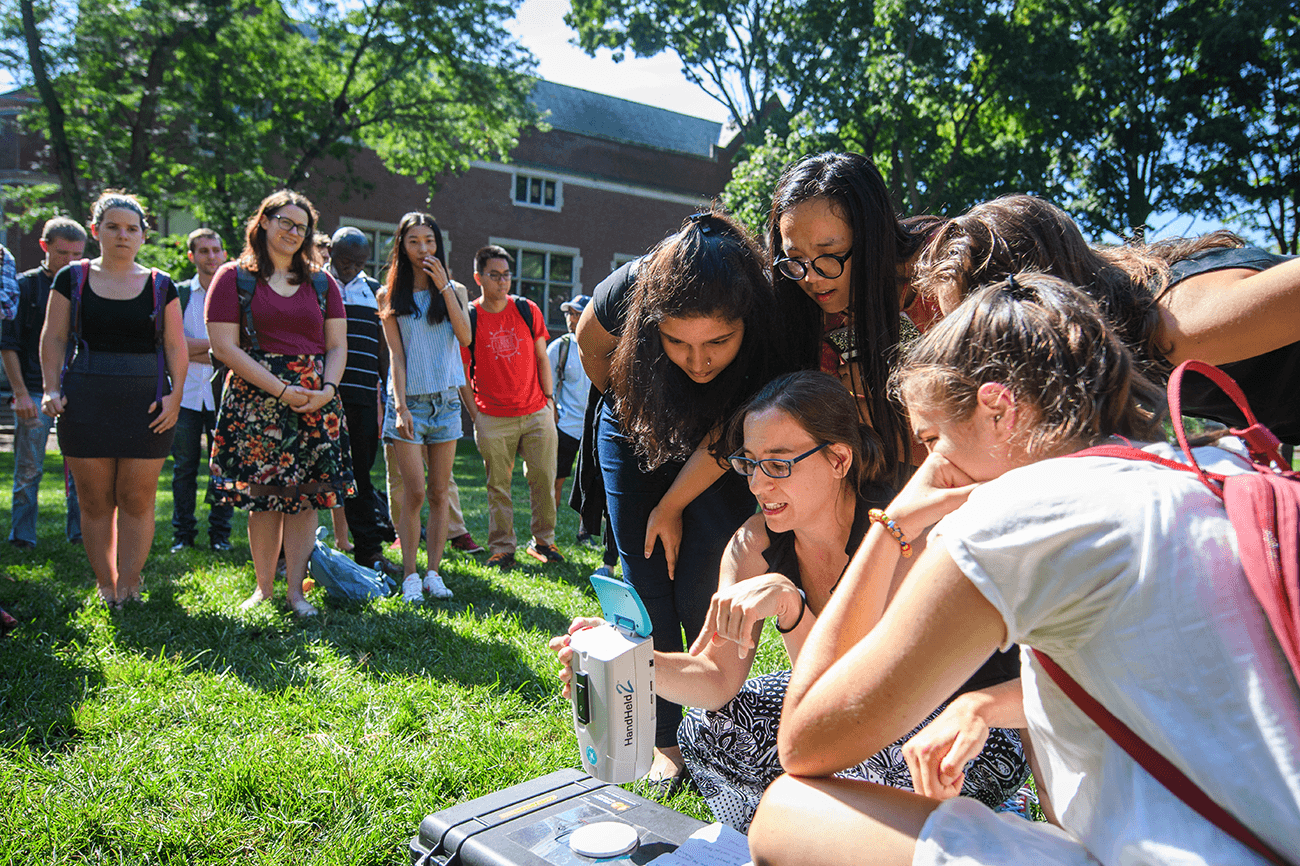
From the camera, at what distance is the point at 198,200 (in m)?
15.4

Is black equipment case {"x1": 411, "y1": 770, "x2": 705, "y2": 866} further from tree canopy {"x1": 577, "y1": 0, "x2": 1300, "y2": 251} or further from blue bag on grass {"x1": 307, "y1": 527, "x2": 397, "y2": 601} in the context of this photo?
tree canopy {"x1": 577, "y1": 0, "x2": 1300, "y2": 251}

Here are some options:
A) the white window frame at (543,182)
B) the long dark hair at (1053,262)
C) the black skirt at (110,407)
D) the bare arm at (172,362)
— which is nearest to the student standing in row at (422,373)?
the bare arm at (172,362)

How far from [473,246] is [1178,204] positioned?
54.1 ft

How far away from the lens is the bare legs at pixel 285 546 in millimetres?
3930

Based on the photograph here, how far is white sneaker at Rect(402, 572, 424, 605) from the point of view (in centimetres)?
418

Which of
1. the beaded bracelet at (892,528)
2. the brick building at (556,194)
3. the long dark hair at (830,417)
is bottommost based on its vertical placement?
the beaded bracelet at (892,528)

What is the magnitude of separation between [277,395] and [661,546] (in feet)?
6.94

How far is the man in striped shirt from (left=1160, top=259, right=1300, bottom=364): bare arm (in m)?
4.12

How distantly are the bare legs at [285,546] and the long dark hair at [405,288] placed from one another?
1181 millimetres

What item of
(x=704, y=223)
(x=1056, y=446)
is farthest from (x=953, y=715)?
(x=704, y=223)

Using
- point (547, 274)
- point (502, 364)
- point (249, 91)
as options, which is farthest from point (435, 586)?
point (547, 274)

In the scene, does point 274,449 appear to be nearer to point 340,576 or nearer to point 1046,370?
point 340,576

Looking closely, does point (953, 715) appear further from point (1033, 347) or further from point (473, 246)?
point (473, 246)

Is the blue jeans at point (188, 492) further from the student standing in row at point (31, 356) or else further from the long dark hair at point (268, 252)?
the long dark hair at point (268, 252)
